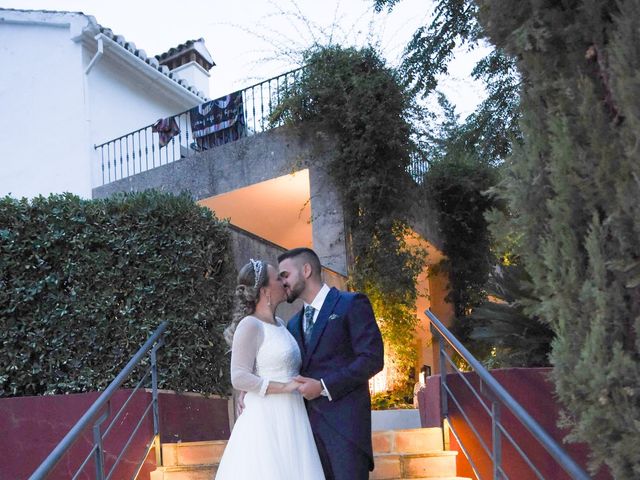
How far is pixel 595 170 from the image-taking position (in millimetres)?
2254

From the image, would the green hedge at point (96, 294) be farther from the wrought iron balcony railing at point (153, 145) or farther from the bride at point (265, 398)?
the wrought iron balcony railing at point (153, 145)

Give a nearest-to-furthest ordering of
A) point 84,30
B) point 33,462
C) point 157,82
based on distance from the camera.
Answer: point 33,462 → point 84,30 → point 157,82

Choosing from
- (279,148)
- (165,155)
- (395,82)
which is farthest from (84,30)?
(395,82)

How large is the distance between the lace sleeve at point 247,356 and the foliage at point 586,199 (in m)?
1.79

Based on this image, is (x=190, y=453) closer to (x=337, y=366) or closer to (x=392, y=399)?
(x=337, y=366)

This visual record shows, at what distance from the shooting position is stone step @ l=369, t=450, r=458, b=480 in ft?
17.7

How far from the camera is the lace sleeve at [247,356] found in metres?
3.92

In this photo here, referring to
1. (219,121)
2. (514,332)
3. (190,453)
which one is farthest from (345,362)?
(219,121)

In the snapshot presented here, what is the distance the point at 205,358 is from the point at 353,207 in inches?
159

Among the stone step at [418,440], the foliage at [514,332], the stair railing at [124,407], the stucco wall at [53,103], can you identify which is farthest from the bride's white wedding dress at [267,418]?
the stucco wall at [53,103]

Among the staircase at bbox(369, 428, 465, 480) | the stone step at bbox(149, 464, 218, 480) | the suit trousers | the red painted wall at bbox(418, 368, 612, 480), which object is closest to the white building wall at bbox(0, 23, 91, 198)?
the stone step at bbox(149, 464, 218, 480)

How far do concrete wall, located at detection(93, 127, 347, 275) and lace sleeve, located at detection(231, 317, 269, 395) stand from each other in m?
5.88

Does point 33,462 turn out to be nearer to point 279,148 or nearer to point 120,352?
point 120,352

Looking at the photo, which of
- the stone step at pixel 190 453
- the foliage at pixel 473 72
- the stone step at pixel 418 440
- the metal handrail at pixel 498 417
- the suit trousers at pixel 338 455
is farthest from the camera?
the foliage at pixel 473 72
